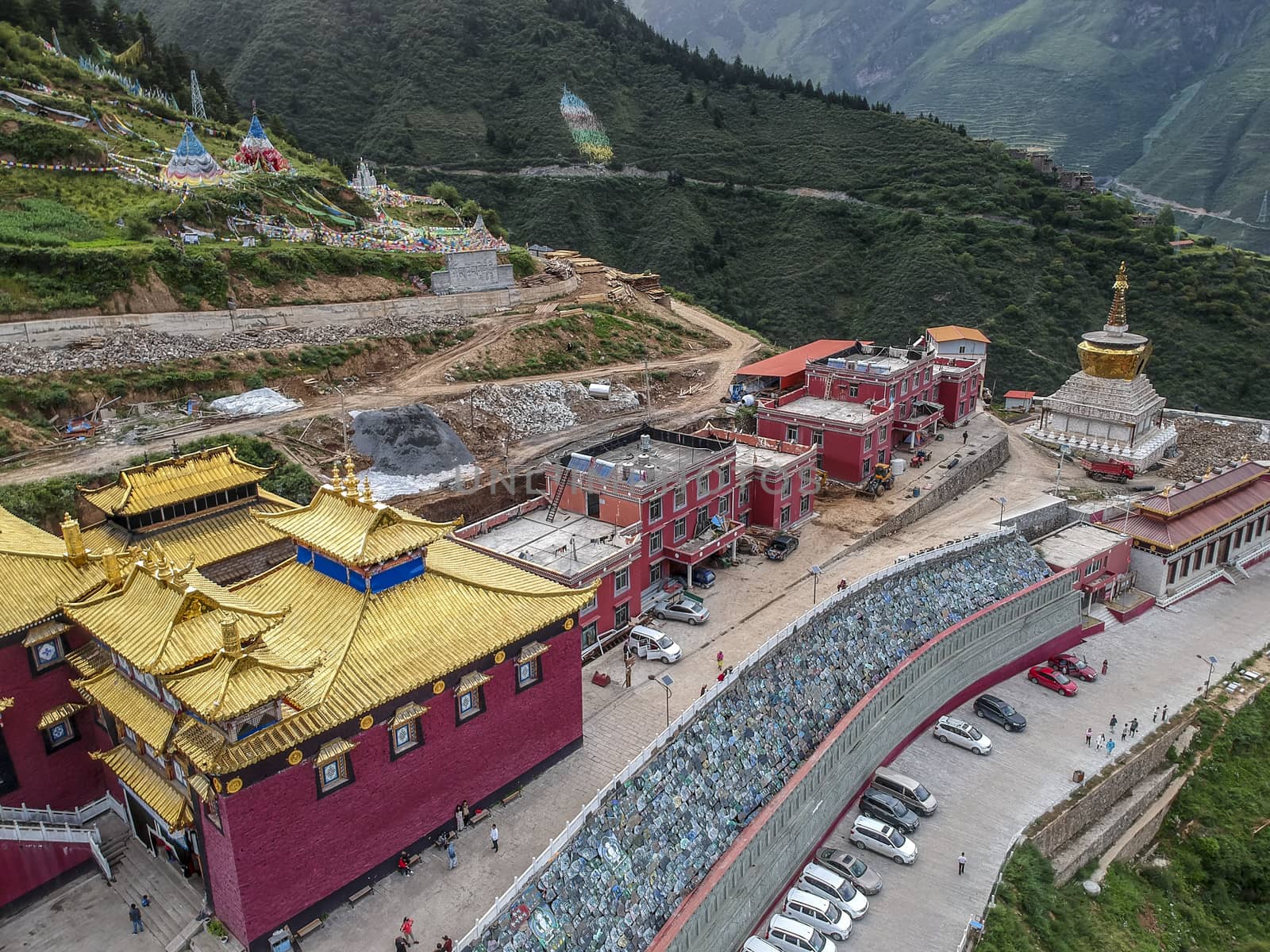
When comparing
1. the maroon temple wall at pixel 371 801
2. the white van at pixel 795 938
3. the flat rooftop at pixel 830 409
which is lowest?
the white van at pixel 795 938

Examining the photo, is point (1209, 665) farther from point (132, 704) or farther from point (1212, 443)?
point (132, 704)

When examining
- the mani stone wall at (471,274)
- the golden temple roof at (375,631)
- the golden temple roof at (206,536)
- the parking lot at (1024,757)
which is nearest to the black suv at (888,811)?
the parking lot at (1024,757)

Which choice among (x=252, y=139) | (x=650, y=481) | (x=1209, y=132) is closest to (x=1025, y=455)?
(x=650, y=481)

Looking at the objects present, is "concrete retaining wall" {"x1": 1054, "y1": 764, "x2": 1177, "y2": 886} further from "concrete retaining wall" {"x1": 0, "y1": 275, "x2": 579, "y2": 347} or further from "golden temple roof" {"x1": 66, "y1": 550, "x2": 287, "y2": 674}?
"concrete retaining wall" {"x1": 0, "y1": 275, "x2": 579, "y2": 347}

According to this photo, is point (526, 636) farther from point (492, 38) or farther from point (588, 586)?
point (492, 38)

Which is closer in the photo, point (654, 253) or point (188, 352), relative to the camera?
point (188, 352)

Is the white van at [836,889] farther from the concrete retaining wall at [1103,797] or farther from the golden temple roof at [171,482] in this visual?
the golden temple roof at [171,482]
